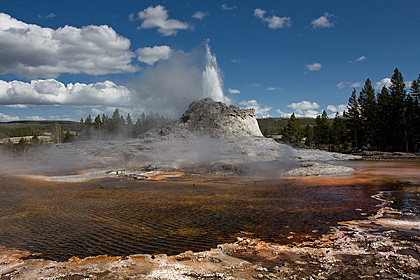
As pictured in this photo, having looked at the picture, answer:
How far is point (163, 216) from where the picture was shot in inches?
351

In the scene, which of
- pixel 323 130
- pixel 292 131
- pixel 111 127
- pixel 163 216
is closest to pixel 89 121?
pixel 111 127

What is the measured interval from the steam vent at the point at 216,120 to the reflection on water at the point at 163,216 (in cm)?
1747

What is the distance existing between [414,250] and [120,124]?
68.6 meters

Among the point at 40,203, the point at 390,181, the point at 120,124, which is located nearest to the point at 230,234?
the point at 40,203

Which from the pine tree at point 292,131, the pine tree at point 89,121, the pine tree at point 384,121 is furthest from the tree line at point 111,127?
the pine tree at point 384,121

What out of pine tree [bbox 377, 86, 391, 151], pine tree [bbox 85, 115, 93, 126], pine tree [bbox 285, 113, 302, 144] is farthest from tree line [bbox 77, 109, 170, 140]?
pine tree [bbox 377, 86, 391, 151]

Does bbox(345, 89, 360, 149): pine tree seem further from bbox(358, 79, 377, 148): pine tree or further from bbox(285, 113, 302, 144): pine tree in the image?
bbox(285, 113, 302, 144): pine tree

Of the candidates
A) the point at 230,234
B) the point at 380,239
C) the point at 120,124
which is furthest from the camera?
the point at 120,124

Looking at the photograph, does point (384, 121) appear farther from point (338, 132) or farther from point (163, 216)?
point (163, 216)

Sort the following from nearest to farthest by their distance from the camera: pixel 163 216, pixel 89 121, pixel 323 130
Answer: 1. pixel 163 216
2. pixel 323 130
3. pixel 89 121

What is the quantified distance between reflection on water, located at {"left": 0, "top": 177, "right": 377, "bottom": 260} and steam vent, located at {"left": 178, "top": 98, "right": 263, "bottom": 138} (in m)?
17.5

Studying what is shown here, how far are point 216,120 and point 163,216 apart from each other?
78.9ft

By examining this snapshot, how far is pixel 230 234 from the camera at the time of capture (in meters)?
7.11

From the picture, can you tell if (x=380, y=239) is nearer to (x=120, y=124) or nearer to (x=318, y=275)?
(x=318, y=275)
